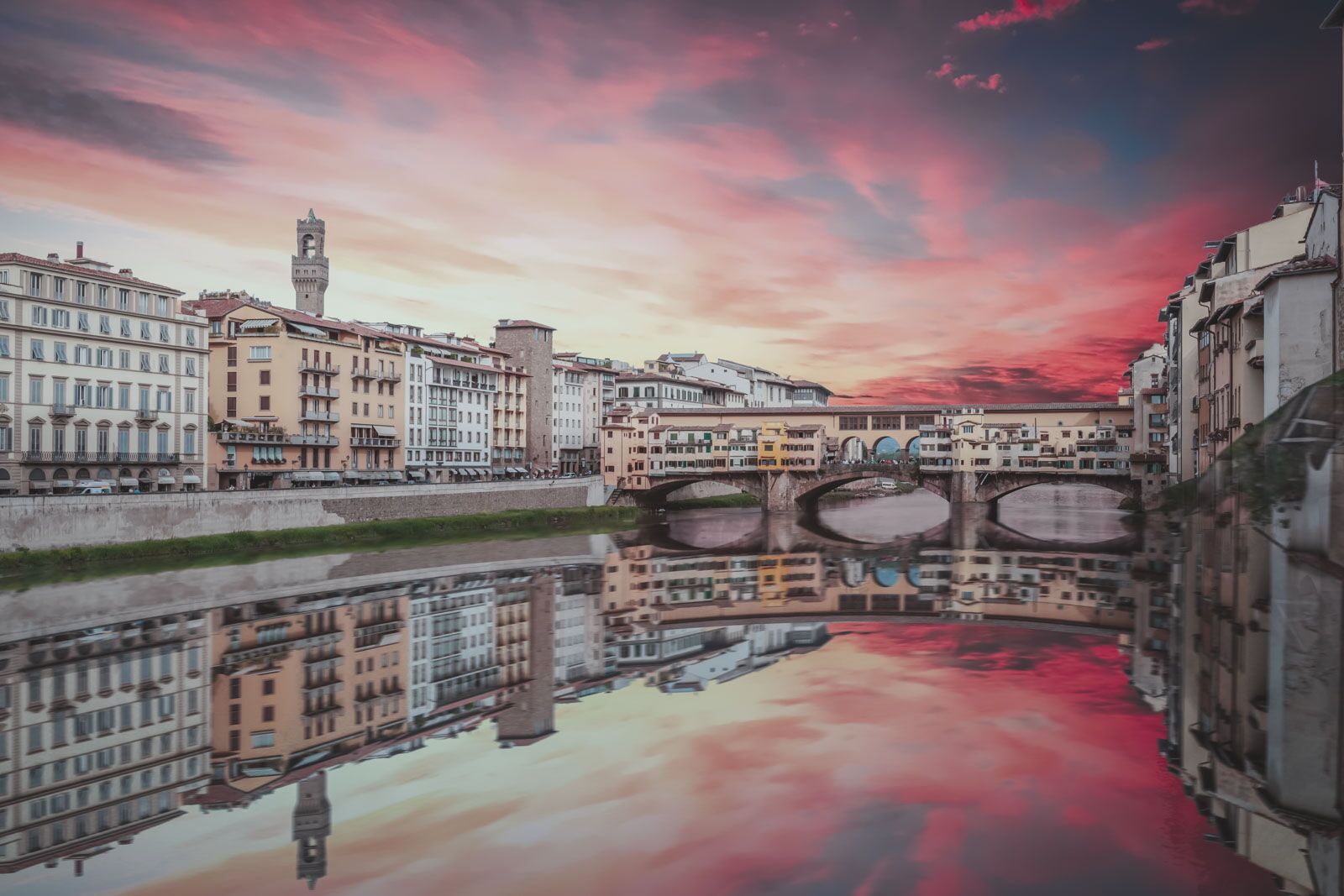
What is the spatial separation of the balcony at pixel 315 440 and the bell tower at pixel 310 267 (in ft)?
110

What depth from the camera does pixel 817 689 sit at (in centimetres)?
1752

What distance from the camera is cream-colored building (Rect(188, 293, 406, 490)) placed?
4666cm

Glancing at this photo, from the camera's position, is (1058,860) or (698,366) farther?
(698,366)

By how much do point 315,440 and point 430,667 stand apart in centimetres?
3276

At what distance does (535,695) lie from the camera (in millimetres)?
17609

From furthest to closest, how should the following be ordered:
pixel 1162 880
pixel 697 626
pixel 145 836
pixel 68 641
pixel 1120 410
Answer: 1. pixel 1120 410
2. pixel 697 626
3. pixel 68 641
4. pixel 145 836
5. pixel 1162 880

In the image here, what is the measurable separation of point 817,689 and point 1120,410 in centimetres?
4761

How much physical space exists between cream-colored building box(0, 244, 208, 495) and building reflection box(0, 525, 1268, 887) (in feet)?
47.7

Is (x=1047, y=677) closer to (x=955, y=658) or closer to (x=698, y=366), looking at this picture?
(x=955, y=658)

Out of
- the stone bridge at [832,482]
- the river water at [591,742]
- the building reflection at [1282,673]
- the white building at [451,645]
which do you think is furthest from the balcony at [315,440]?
the building reflection at [1282,673]

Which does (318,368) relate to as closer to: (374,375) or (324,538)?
(374,375)

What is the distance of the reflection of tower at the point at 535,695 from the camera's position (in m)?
15.4

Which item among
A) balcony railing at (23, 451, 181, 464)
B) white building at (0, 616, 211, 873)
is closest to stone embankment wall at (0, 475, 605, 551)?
balcony railing at (23, 451, 181, 464)

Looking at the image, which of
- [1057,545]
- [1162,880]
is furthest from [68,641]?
[1057,545]
